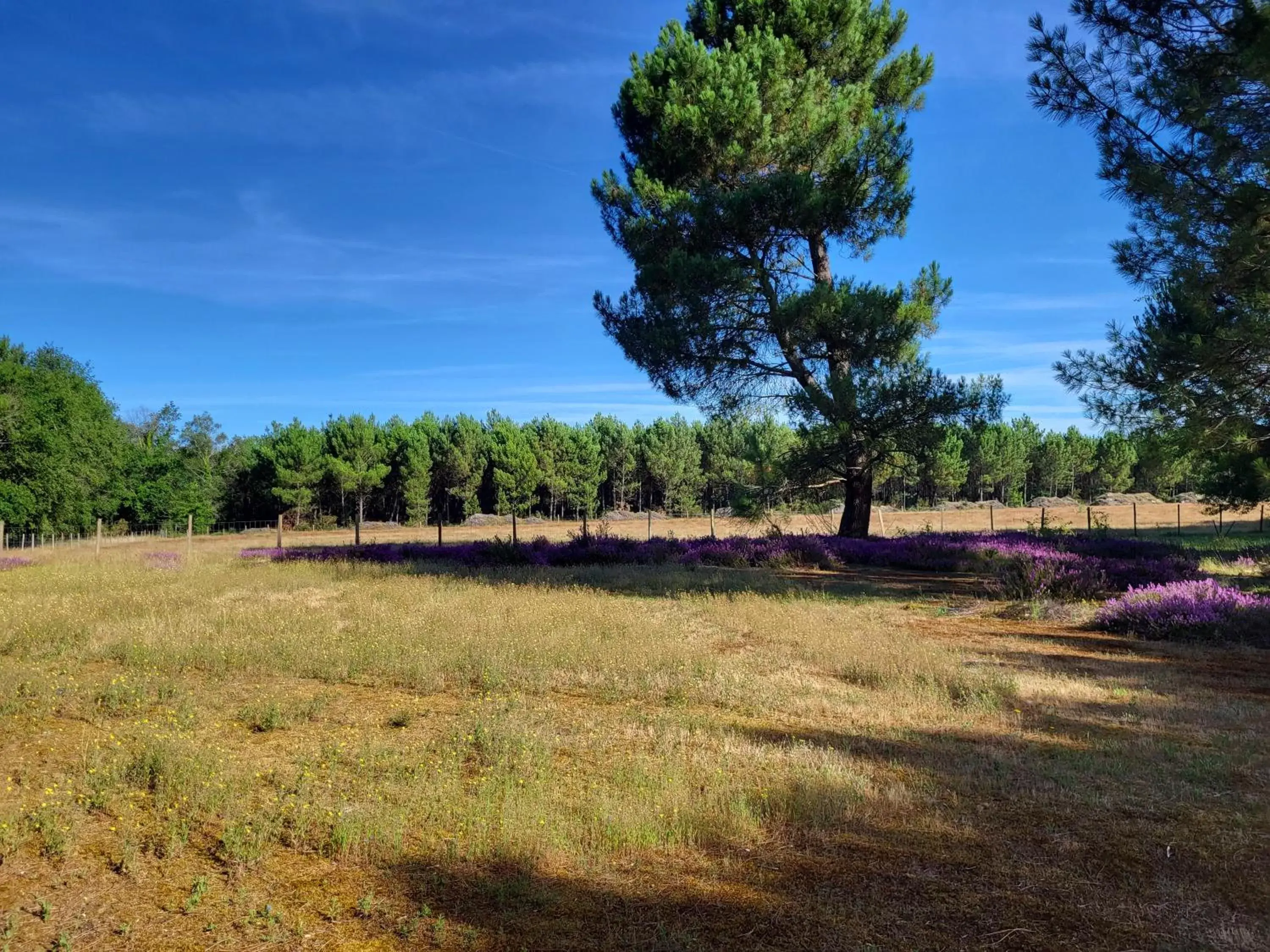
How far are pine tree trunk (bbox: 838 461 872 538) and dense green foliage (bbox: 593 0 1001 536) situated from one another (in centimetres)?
18

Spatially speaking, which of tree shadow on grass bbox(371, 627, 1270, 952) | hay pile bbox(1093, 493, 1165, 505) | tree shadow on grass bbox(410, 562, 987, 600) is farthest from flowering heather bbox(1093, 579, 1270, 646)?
hay pile bbox(1093, 493, 1165, 505)

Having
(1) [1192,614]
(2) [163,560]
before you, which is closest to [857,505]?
(1) [1192,614]

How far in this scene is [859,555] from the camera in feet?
62.2

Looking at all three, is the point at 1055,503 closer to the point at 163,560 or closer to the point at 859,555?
the point at 859,555

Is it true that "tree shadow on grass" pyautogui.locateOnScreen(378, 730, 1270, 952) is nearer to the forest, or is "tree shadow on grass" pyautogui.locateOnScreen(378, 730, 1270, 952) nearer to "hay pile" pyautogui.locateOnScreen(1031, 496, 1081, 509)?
the forest

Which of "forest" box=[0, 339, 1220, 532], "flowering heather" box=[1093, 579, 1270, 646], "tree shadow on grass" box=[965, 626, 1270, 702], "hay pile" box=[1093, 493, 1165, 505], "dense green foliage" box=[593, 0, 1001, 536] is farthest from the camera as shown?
"hay pile" box=[1093, 493, 1165, 505]

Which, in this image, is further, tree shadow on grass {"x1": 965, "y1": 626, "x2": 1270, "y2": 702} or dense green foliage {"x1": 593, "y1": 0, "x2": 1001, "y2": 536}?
dense green foliage {"x1": 593, "y1": 0, "x2": 1001, "y2": 536}

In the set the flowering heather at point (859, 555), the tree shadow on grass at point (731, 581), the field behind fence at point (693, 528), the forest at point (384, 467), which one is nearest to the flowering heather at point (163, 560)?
the flowering heather at point (859, 555)

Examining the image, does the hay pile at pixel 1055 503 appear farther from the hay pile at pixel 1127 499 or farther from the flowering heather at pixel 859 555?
the flowering heather at pixel 859 555

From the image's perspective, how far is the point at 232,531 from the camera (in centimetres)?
5547

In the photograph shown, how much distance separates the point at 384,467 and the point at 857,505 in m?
48.7

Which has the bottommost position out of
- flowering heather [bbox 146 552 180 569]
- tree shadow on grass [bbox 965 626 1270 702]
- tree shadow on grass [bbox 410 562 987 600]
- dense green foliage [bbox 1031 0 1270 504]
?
tree shadow on grass [bbox 965 626 1270 702]

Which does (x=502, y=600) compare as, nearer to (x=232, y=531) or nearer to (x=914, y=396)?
(x=914, y=396)

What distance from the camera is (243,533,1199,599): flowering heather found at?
14102 mm
